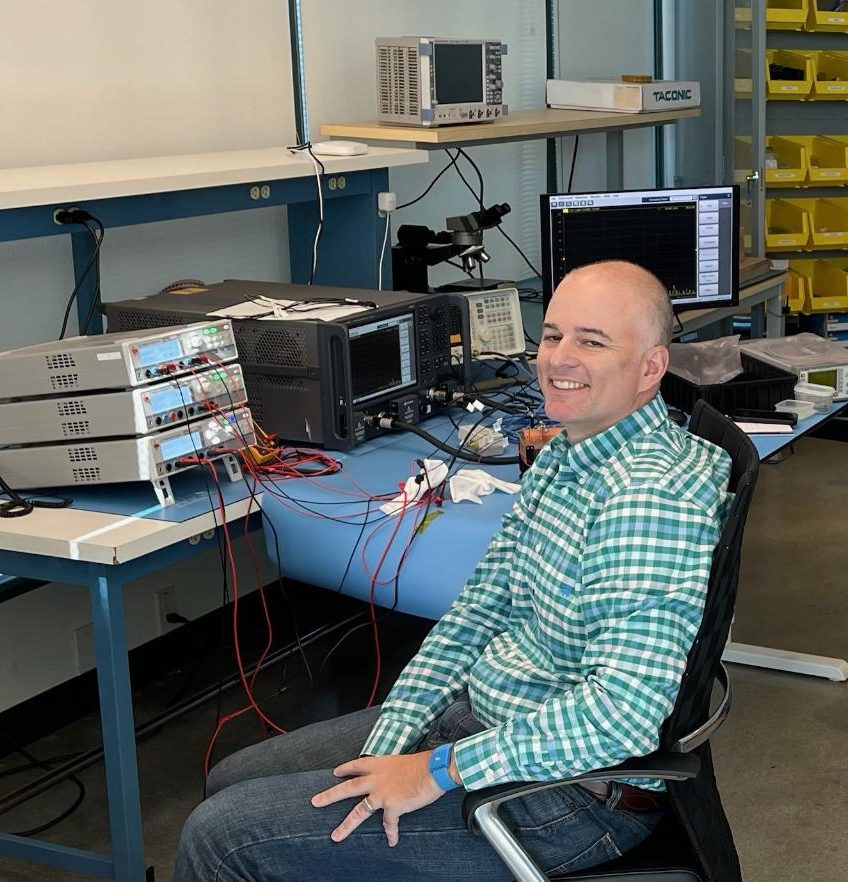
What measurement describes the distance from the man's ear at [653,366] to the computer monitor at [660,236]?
5.19ft

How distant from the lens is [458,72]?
3559 millimetres

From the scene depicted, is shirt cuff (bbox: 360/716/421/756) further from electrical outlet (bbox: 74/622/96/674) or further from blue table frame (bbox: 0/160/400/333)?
electrical outlet (bbox: 74/622/96/674)

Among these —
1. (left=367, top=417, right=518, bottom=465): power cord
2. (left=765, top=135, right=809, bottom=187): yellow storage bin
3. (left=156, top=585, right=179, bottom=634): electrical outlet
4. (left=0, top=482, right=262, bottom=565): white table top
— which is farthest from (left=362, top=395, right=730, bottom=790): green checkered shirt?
(left=765, top=135, right=809, bottom=187): yellow storage bin

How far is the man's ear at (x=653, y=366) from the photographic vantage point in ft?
5.42

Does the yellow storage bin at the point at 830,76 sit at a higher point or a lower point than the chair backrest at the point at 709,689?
higher

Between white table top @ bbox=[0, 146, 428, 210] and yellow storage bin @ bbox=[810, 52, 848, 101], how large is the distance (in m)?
2.88

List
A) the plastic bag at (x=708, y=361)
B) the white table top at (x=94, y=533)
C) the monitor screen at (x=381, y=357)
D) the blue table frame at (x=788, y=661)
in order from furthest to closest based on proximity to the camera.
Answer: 1. the blue table frame at (x=788, y=661)
2. the plastic bag at (x=708, y=361)
3. the monitor screen at (x=381, y=357)
4. the white table top at (x=94, y=533)

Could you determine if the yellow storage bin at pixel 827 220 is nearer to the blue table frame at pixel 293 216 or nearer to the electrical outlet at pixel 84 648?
the blue table frame at pixel 293 216

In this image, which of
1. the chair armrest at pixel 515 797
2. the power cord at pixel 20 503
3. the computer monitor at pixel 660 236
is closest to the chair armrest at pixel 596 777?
the chair armrest at pixel 515 797

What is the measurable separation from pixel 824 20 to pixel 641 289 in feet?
14.8

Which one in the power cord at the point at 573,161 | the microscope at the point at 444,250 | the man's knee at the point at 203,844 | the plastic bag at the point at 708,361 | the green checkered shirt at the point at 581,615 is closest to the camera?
the green checkered shirt at the point at 581,615

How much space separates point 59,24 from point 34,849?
5.88ft

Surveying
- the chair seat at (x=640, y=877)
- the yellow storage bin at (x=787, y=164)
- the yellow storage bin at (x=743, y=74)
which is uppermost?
the yellow storage bin at (x=743, y=74)

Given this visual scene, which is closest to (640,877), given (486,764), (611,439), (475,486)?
(486,764)
